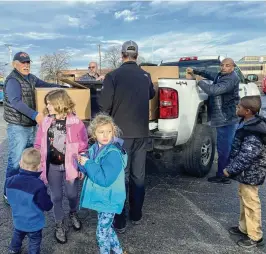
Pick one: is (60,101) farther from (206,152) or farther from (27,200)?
(206,152)

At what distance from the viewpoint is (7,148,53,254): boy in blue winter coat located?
99.1 inches

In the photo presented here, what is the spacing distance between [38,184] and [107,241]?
0.74 m

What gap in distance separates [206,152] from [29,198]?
130 inches

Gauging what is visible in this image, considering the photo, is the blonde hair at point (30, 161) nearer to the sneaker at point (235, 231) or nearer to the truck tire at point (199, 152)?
the sneaker at point (235, 231)

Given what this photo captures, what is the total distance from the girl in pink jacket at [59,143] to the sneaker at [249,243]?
172cm

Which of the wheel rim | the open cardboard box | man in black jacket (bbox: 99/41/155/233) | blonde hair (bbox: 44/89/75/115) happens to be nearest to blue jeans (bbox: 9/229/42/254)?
man in black jacket (bbox: 99/41/155/233)

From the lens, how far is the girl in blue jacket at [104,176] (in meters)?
2.39

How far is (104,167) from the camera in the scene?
2.39m

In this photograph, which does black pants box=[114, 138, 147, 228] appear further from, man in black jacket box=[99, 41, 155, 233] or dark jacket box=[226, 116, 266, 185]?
dark jacket box=[226, 116, 266, 185]

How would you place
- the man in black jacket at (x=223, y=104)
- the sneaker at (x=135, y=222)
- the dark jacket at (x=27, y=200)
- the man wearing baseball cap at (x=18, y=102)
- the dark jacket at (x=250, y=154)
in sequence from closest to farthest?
the dark jacket at (x=27, y=200) → the dark jacket at (x=250, y=154) → the sneaker at (x=135, y=222) → the man wearing baseball cap at (x=18, y=102) → the man in black jacket at (x=223, y=104)

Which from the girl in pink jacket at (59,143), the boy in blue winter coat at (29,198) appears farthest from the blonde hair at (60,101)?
the boy in blue winter coat at (29,198)

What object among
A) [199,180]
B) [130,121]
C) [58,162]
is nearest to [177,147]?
[199,180]

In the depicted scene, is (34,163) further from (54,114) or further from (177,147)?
(177,147)

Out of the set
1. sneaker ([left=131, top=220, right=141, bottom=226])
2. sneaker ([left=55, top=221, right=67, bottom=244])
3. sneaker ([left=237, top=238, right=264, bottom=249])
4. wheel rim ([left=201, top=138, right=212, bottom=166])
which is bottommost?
sneaker ([left=237, top=238, right=264, bottom=249])
